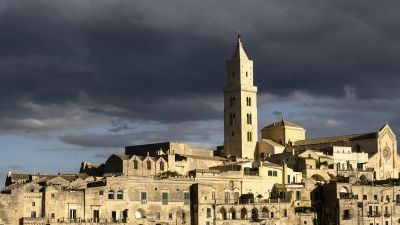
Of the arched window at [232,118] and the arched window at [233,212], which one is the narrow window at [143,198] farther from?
the arched window at [232,118]

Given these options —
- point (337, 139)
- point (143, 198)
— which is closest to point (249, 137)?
point (337, 139)

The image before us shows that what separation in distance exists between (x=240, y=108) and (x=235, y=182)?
1975 cm

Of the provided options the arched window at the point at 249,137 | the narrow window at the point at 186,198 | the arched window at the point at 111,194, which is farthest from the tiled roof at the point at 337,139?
the arched window at the point at 111,194

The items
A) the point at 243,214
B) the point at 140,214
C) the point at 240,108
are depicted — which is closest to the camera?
the point at 140,214

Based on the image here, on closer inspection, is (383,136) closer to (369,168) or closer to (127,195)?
(369,168)

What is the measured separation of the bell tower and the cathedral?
0.12 meters

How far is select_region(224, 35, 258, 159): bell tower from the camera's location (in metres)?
109

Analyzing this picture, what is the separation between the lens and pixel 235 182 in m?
91.7

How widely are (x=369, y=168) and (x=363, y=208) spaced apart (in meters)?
13.8

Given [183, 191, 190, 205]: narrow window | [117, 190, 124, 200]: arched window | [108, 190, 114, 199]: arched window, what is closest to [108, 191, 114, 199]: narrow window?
[108, 190, 114, 199]: arched window

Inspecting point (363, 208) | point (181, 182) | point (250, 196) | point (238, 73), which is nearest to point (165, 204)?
point (181, 182)

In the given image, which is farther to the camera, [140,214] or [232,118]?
[232,118]

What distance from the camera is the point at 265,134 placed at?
114188 millimetres

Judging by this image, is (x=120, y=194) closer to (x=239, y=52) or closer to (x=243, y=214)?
(x=243, y=214)
